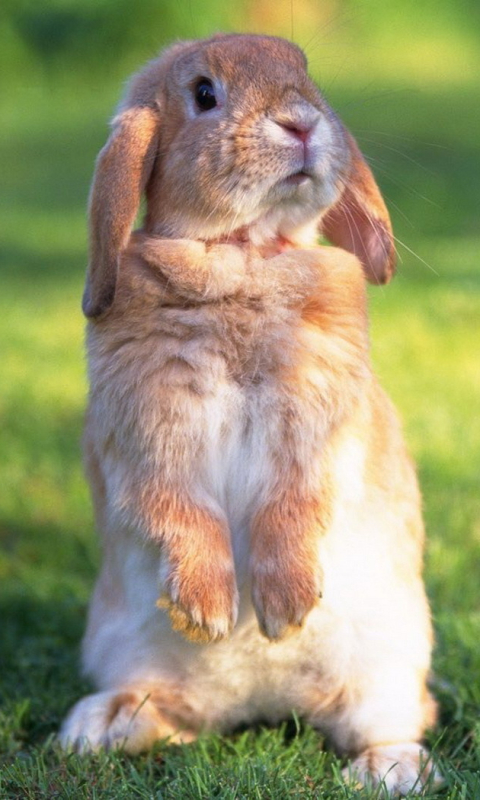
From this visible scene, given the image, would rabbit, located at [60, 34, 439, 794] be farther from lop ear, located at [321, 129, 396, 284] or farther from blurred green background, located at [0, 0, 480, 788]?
blurred green background, located at [0, 0, 480, 788]

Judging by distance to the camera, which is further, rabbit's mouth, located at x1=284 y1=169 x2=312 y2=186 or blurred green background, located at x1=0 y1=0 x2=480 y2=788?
blurred green background, located at x1=0 y1=0 x2=480 y2=788

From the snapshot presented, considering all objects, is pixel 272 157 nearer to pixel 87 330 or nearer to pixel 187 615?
pixel 87 330

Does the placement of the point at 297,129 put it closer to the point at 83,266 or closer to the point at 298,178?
the point at 298,178

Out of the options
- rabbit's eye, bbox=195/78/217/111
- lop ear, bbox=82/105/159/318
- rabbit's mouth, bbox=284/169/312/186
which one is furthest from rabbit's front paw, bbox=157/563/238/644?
rabbit's eye, bbox=195/78/217/111

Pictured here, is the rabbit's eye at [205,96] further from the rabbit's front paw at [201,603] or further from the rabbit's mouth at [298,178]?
the rabbit's front paw at [201,603]

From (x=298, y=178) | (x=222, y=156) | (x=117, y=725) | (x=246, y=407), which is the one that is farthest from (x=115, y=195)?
(x=117, y=725)

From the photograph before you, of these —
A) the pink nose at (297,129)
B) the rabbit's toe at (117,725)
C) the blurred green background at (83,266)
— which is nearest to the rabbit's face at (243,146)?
the pink nose at (297,129)

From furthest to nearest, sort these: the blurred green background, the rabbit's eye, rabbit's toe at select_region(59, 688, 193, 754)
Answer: the blurred green background < rabbit's toe at select_region(59, 688, 193, 754) < the rabbit's eye
